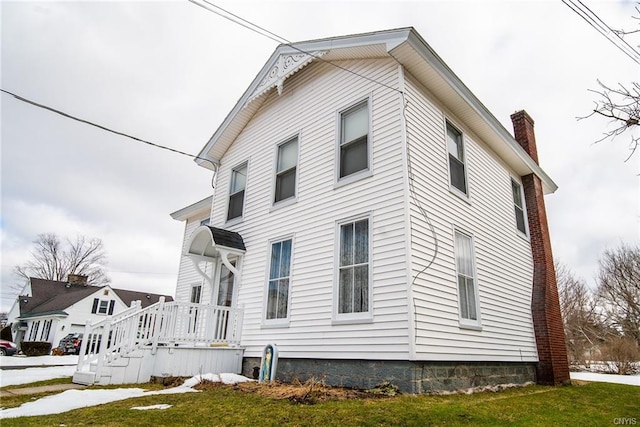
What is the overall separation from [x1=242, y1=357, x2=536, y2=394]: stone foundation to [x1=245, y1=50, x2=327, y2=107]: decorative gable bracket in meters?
6.64

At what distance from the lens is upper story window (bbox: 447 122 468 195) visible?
8648 mm

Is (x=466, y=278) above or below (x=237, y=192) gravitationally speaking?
below

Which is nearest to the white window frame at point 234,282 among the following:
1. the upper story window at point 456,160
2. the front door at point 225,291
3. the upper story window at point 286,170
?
the front door at point 225,291

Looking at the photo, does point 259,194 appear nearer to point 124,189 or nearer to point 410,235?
point 410,235

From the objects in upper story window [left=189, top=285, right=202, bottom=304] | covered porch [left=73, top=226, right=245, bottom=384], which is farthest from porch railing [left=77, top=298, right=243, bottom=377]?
upper story window [left=189, top=285, right=202, bottom=304]

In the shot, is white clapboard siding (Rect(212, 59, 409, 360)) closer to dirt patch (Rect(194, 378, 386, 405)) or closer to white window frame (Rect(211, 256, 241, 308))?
white window frame (Rect(211, 256, 241, 308))

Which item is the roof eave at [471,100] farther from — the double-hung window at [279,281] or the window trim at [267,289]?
the double-hung window at [279,281]

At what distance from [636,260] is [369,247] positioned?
26.1 meters

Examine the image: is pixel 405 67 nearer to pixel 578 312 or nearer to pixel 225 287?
pixel 225 287

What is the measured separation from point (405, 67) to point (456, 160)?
2.56m

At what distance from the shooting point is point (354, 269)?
7.15 metres

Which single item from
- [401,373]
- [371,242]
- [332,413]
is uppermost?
[371,242]

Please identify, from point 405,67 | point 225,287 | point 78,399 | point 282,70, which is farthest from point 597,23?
point 225,287

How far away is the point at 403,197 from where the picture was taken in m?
6.66
